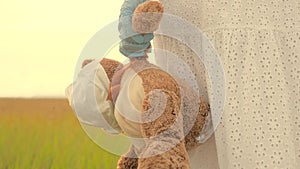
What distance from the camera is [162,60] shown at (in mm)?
788

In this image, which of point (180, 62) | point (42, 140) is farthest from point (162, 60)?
point (42, 140)

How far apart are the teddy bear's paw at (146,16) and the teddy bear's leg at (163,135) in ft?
0.30

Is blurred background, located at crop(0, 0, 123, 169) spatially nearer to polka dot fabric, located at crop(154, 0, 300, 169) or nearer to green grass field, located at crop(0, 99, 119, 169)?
green grass field, located at crop(0, 99, 119, 169)

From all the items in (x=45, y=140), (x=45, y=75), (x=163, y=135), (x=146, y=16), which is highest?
(x=146, y=16)

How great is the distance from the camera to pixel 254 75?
73cm

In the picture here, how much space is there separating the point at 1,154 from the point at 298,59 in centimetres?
73

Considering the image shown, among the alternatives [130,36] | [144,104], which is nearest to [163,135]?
[144,104]

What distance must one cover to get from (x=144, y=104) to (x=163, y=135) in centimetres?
5

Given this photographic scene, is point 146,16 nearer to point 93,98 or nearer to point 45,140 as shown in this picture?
point 93,98

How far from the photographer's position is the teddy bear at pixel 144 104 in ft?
2.03

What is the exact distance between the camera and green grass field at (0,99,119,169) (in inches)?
45.8

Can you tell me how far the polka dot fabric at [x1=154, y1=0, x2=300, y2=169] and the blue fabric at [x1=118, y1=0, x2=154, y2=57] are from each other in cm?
10

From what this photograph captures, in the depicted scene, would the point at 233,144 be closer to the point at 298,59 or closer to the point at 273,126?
the point at 273,126

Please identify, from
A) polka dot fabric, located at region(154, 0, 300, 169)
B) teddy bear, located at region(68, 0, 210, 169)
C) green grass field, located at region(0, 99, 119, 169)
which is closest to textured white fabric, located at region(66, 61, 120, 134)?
teddy bear, located at region(68, 0, 210, 169)
